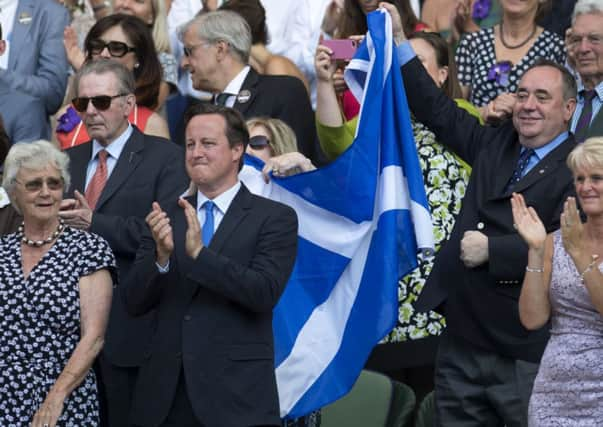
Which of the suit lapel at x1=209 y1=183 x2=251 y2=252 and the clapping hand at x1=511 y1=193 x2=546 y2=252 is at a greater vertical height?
the clapping hand at x1=511 y1=193 x2=546 y2=252

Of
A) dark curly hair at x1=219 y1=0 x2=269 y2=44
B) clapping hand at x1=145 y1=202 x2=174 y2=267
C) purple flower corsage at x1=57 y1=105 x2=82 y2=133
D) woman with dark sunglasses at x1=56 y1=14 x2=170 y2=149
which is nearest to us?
clapping hand at x1=145 y1=202 x2=174 y2=267

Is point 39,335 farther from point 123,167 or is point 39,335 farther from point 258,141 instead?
point 258,141

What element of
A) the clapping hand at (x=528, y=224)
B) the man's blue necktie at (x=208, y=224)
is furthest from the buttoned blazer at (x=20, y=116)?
the clapping hand at (x=528, y=224)

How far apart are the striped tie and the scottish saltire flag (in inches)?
39.1

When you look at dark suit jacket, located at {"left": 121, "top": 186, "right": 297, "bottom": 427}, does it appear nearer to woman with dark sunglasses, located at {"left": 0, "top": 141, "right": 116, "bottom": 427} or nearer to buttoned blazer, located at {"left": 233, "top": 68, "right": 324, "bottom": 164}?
woman with dark sunglasses, located at {"left": 0, "top": 141, "right": 116, "bottom": 427}

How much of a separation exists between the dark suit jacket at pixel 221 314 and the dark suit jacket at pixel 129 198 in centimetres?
54

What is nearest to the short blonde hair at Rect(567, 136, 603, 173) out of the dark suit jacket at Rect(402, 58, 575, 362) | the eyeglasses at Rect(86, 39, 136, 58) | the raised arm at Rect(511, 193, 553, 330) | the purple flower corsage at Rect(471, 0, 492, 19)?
the raised arm at Rect(511, 193, 553, 330)

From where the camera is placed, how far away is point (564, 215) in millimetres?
6902

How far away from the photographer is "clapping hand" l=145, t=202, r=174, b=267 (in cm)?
705

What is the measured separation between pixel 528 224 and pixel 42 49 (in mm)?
4674

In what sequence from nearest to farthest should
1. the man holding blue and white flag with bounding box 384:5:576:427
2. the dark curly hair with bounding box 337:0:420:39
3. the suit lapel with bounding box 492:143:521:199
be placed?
the man holding blue and white flag with bounding box 384:5:576:427, the suit lapel with bounding box 492:143:521:199, the dark curly hair with bounding box 337:0:420:39

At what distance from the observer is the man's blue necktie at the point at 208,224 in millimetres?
7363

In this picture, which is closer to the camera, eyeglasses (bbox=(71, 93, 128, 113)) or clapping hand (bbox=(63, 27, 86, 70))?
eyeglasses (bbox=(71, 93, 128, 113))

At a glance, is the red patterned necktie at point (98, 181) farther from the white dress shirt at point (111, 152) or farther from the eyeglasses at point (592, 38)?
the eyeglasses at point (592, 38)
